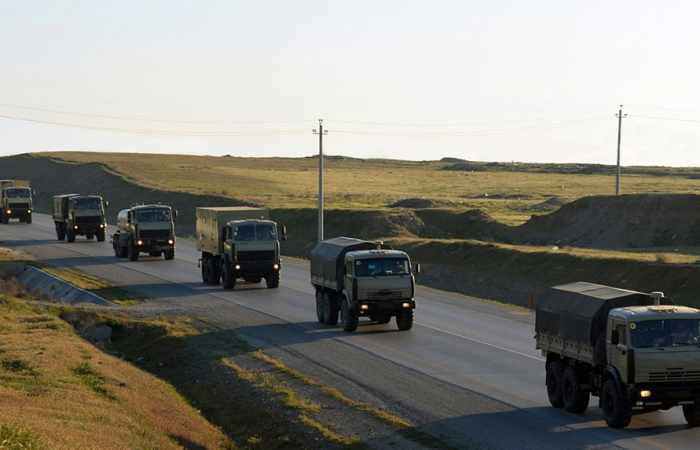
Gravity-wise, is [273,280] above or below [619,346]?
below

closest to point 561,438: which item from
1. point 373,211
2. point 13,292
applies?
point 13,292

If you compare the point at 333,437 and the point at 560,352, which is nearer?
the point at 333,437

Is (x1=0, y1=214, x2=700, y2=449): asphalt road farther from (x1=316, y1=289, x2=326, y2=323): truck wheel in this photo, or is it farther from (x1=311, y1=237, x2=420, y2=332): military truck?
(x1=311, y1=237, x2=420, y2=332): military truck

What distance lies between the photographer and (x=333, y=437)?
26641 millimetres

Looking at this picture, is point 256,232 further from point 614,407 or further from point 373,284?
point 614,407

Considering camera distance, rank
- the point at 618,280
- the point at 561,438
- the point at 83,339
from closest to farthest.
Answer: the point at 561,438, the point at 83,339, the point at 618,280

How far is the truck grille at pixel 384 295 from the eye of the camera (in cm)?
4119

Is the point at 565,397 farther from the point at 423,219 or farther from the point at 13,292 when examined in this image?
the point at 423,219

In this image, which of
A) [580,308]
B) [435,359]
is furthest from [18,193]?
[580,308]

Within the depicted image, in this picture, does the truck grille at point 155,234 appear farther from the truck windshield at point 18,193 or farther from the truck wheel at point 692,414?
the truck wheel at point 692,414

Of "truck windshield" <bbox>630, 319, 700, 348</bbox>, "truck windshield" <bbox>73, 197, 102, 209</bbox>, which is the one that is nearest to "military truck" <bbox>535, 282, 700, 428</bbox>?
"truck windshield" <bbox>630, 319, 700, 348</bbox>

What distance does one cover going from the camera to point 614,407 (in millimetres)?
26078

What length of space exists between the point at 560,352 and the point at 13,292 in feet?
129

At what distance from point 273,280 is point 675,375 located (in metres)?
33.8
